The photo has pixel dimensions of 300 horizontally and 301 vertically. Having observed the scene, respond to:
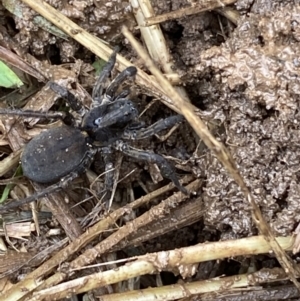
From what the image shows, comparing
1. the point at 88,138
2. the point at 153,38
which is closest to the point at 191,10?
the point at 153,38

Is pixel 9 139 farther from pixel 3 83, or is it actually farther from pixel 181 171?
pixel 181 171

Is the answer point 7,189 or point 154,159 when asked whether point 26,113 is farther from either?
point 154,159

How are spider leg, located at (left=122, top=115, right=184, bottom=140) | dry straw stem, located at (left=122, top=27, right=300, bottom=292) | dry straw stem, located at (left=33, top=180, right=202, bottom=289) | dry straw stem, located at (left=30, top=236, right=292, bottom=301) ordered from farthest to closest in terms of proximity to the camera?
spider leg, located at (left=122, top=115, right=184, bottom=140), dry straw stem, located at (left=33, top=180, right=202, bottom=289), dry straw stem, located at (left=30, top=236, right=292, bottom=301), dry straw stem, located at (left=122, top=27, right=300, bottom=292)

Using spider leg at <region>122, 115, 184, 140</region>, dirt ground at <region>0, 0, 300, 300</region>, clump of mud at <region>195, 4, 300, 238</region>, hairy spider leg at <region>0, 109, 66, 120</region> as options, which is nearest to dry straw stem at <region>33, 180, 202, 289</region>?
dirt ground at <region>0, 0, 300, 300</region>

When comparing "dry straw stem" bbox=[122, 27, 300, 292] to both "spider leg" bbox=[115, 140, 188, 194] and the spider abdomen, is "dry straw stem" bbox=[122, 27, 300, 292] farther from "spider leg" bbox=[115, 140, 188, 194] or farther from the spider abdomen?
the spider abdomen

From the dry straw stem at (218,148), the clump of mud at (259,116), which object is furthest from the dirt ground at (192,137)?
the dry straw stem at (218,148)
